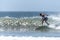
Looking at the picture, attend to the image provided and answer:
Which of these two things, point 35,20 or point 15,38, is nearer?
point 15,38

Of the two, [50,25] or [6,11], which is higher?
[6,11]

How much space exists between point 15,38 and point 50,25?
791 mm

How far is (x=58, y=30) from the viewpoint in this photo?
355cm

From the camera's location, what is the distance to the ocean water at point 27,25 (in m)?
3.45

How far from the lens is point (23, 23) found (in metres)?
3.57

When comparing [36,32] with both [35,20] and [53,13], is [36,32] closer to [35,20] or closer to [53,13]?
[35,20]

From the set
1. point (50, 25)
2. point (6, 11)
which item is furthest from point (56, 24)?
point (6, 11)

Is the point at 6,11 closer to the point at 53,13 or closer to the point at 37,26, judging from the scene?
the point at 37,26

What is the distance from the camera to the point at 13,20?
11.6 feet

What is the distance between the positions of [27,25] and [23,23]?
96 millimetres

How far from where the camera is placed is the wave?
11.5 ft

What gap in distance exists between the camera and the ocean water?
11.3 feet

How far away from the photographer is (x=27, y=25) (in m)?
3.55

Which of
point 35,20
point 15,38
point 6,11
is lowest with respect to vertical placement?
point 15,38
